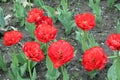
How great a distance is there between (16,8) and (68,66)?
3.18 ft

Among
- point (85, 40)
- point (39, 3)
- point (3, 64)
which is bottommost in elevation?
point (3, 64)

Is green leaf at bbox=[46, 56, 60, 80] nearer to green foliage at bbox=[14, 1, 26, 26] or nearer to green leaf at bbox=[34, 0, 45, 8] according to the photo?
green foliage at bbox=[14, 1, 26, 26]

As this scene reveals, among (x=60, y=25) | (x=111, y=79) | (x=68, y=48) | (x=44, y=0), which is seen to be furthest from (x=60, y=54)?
(x=44, y=0)

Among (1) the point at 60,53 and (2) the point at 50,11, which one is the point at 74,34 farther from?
(1) the point at 60,53

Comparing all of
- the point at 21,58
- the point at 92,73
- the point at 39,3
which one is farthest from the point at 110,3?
the point at 21,58

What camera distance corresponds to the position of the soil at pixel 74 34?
2.97 metres

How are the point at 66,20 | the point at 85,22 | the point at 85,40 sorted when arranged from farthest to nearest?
the point at 66,20
the point at 85,40
the point at 85,22

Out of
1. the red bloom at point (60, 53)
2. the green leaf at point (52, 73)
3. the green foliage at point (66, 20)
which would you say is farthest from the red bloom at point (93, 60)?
the green foliage at point (66, 20)

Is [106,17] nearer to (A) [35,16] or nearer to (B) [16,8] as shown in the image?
(B) [16,8]

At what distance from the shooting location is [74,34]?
137 inches

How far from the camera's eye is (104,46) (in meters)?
3.27

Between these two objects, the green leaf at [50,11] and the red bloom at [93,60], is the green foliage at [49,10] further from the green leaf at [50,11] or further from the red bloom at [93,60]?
the red bloom at [93,60]

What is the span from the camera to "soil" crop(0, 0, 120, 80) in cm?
297

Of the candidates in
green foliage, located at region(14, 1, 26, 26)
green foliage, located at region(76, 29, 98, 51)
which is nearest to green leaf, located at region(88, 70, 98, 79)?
green foliage, located at region(76, 29, 98, 51)
